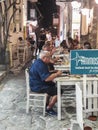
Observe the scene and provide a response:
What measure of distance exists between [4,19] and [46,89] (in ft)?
24.5

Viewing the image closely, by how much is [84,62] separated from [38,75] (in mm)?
1477

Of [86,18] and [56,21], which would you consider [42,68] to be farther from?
[56,21]

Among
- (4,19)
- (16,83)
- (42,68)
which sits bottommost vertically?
(16,83)

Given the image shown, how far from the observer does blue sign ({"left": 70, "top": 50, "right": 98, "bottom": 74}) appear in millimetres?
6863

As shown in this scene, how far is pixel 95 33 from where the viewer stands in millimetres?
14859

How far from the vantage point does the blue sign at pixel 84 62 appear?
6863 millimetres

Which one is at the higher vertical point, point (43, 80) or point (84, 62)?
point (84, 62)

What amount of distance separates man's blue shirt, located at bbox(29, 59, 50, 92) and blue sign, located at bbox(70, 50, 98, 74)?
3.35 ft

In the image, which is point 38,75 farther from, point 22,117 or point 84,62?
point 84,62

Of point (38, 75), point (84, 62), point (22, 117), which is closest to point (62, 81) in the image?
point (38, 75)

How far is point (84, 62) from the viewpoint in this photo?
6902 millimetres

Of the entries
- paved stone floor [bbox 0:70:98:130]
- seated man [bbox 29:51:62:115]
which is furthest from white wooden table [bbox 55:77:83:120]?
paved stone floor [bbox 0:70:98:130]

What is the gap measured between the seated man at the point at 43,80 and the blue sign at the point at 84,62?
95cm

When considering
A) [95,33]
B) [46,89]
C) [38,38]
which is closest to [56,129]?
[46,89]
